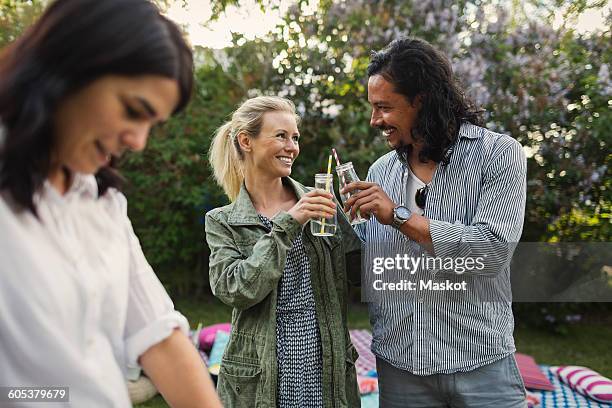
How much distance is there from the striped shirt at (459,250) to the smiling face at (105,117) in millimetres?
1233

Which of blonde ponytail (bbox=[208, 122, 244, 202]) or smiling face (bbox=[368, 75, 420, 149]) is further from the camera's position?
blonde ponytail (bbox=[208, 122, 244, 202])

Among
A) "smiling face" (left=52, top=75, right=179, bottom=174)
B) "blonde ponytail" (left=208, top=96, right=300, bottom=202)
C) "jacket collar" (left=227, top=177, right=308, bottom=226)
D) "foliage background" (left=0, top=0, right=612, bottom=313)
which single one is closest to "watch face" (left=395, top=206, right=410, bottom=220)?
"jacket collar" (left=227, top=177, right=308, bottom=226)

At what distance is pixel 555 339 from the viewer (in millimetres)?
5906

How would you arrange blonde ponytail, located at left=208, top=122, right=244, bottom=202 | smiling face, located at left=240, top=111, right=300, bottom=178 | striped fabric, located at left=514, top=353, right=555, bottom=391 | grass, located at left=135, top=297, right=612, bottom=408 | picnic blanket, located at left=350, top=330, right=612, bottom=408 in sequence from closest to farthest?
smiling face, located at left=240, top=111, right=300, bottom=178, blonde ponytail, located at left=208, top=122, right=244, bottom=202, picnic blanket, located at left=350, top=330, right=612, bottom=408, striped fabric, located at left=514, top=353, right=555, bottom=391, grass, located at left=135, top=297, right=612, bottom=408

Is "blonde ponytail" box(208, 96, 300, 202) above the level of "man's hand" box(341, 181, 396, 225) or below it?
above

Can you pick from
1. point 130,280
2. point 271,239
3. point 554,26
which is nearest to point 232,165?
point 271,239

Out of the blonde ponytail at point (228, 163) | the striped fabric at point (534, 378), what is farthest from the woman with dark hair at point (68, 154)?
the striped fabric at point (534, 378)

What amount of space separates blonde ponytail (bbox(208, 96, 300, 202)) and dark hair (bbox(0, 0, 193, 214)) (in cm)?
154

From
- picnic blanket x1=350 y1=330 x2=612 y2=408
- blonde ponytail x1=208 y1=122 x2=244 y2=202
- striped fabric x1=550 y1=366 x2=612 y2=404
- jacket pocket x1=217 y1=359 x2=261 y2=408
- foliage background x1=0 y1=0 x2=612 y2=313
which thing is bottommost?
picnic blanket x1=350 y1=330 x2=612 y2=408

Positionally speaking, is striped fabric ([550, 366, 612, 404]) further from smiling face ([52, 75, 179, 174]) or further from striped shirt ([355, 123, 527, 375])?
smiling face ([52, 75, 179, 174])

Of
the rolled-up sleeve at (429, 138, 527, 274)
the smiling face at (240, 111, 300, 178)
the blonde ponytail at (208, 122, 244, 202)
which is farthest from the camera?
the blonde ponytail at (208, 122, 244, 202)

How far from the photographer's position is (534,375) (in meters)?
4.43

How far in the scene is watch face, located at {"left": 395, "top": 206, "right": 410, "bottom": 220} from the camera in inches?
81.8

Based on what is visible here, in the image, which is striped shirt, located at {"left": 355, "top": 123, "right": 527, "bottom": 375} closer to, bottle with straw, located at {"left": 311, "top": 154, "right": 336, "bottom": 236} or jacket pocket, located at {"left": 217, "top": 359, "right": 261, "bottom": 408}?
bottle with straw, located at {"left": 311, "top": 154, "right": 336, "bottom": 236}
